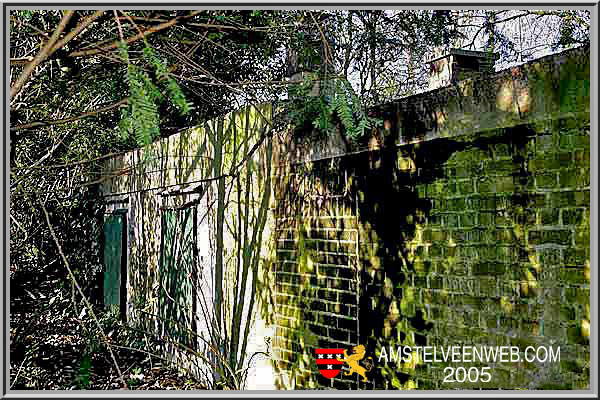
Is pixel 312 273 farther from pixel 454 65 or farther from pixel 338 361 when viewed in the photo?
pixel 454 65

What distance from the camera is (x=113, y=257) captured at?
10.8 meters

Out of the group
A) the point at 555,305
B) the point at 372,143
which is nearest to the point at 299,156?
the point at 372,143

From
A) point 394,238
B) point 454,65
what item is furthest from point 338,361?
point 454,65

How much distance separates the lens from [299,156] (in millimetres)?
5324

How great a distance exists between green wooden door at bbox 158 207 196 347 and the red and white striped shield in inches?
104

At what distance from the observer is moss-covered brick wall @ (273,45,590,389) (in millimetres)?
3068

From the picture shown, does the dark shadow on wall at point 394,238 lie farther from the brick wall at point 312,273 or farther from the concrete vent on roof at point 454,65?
the concrete vent on roof at point 454,65

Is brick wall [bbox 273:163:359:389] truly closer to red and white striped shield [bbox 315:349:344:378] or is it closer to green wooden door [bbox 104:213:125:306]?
red and white striped shield [bbox 315:349:344:378]

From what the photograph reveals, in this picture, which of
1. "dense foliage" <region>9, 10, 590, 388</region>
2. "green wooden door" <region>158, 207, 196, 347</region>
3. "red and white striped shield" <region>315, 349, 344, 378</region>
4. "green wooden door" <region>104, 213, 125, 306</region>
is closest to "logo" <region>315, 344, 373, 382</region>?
"red and white striped shield" <region>315, 349, 344, 378</region>

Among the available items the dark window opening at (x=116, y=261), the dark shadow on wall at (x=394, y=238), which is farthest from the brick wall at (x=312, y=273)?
the dark window opening at (x=116, y=261)

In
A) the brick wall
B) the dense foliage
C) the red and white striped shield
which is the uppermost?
the dense foliage

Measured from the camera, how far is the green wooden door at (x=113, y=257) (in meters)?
10.3

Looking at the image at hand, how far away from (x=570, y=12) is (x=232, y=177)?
140 inches

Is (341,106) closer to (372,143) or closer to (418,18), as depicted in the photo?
(372,143)
